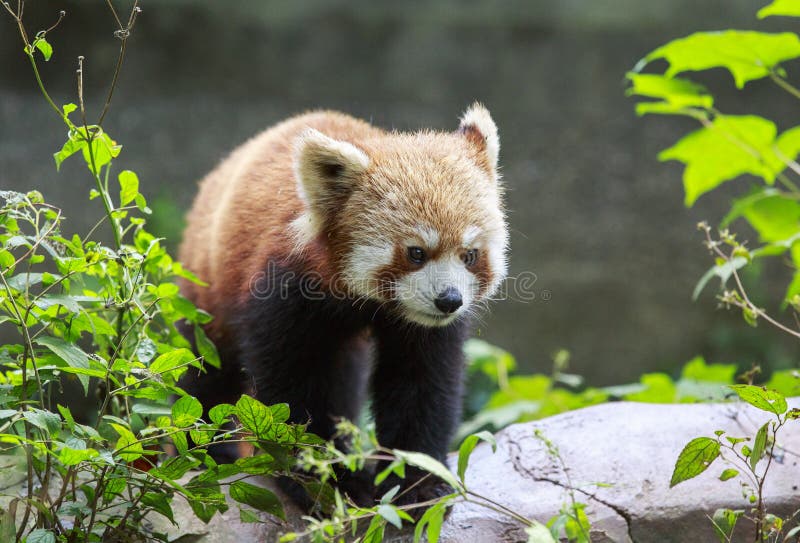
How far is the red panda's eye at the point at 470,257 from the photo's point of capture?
276cm

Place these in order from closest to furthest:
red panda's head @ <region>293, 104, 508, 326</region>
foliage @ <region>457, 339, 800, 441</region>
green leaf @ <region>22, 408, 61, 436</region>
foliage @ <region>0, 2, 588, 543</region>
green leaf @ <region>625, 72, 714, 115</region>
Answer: green leaf @ <region>22, 408, 61, 436</region> < foliage @ <region>0, 2, 588, 543</region> < red panda's head @ <region>293, 104, 508, 326</region> < green leaf @ <region>625, 72, 714, 115</region> < foliage @ <region>457, 339, 800, 441</region>

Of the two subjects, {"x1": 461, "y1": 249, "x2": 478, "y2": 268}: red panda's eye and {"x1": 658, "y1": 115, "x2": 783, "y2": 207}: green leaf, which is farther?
{"x1": 658, "y1": 115, "x2": 783, "y2": 207}: green leaf

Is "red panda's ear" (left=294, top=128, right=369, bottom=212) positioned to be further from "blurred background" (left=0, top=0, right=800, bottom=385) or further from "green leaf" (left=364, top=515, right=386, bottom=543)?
"blurred background" (left=0, top=0, right=800, bottom=385)

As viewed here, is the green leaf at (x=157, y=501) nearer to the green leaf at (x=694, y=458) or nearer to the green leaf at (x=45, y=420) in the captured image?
the green leaf at (x=45, y=420)

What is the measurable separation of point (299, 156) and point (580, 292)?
13.8 feet

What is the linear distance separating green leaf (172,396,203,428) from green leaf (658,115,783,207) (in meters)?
2.15

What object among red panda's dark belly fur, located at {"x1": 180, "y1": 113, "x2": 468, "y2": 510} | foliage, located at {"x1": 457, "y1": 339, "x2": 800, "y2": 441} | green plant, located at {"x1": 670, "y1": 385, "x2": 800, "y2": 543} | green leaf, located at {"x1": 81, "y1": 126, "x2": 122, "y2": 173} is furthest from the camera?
foliage, located at {"x1": 457, "y1": 339, "x2": 800, "y2": 441}

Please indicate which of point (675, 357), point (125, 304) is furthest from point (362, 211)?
point (675, 357)

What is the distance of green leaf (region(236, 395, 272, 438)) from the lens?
2.11 m

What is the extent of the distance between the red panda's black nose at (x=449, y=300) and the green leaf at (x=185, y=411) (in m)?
0.81

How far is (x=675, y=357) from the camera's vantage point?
21.6 feet

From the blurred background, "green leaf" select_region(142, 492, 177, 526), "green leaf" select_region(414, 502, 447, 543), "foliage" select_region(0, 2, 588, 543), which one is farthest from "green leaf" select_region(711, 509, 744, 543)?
the blurred background

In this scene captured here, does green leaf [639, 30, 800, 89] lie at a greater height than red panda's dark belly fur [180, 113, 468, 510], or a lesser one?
greater

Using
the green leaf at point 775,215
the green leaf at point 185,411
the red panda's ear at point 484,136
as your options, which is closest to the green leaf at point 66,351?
the green leaf at point 185,411
